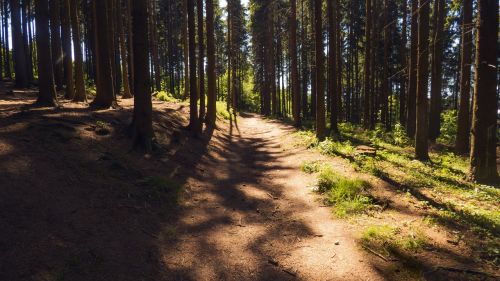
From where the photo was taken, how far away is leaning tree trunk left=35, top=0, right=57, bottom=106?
12.1m

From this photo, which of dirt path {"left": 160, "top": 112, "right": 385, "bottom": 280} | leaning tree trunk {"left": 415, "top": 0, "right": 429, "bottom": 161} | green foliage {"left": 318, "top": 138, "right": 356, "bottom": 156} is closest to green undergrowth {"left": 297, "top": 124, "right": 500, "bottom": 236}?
green foliage {"left": 318, "top": 138, "right": 356, "bottom": 156}

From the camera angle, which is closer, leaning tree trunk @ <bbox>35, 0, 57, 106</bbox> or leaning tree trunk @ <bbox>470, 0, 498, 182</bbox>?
leaning tree trunk @ <bbox>470, 0, 498, 182</bbox>

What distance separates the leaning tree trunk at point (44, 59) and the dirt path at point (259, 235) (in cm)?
664

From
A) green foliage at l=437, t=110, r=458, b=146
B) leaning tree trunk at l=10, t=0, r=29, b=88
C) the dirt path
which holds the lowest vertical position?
the dirt path

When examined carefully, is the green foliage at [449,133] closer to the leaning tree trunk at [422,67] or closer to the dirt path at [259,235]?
the leaning tree trunk at [422,67]

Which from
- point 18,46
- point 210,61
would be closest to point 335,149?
point 210,61

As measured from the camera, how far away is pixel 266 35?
39.2m

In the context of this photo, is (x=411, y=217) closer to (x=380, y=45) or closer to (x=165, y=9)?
(x=380, y=45)

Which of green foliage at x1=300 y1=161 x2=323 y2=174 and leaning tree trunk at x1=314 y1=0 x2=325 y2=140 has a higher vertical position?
leaning tree trunk at x1=314 y1=0 x2=325 y2=140

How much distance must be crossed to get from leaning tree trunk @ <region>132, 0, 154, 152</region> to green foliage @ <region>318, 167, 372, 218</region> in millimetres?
5410

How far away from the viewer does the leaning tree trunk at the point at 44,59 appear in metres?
12.1

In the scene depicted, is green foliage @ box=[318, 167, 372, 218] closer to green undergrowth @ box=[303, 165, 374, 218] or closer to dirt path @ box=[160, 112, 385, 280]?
green undergrowth @ box=[303, 165, 374, 218]

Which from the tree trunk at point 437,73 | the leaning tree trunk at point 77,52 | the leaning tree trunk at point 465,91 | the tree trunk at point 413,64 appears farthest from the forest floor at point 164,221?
the tree trunk at point 437,73

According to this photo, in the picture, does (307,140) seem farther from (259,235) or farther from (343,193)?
(259,235)
